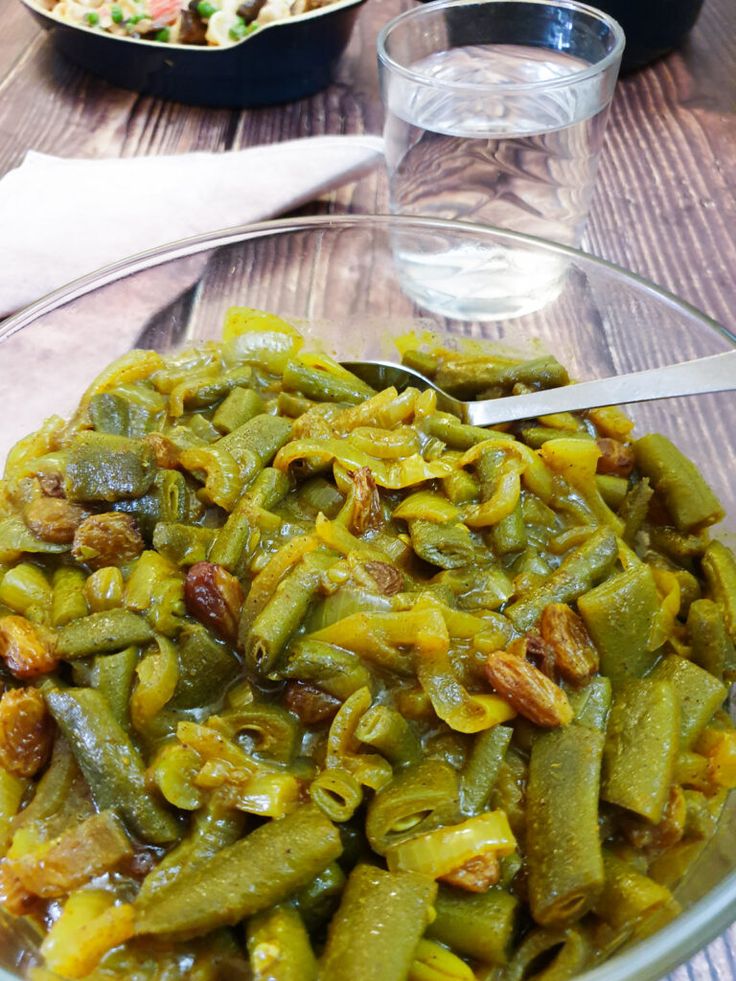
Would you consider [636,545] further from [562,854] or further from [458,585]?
[562,854]

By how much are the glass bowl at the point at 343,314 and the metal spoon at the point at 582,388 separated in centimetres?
15

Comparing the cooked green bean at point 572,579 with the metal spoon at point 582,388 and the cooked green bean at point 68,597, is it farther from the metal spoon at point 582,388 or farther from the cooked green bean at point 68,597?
the cooked green bean at point 68,597

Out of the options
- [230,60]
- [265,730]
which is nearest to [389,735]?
[265,730]

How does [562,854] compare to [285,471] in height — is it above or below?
below

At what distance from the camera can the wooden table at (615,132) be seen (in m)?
3.77

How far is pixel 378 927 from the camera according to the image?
56.1 inches

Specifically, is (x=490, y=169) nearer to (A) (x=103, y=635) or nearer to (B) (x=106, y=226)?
(B) (x=106, y=226)

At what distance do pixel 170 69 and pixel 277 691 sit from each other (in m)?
3.43

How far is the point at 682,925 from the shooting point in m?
1.37

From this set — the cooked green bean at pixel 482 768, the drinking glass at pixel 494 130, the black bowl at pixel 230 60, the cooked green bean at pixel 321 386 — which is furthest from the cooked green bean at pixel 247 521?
the black bowl at pixel 230 60

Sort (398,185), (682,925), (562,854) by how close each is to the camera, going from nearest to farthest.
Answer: (682,925) < (562,854) < (398,185)

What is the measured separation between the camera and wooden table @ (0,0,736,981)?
3771mm

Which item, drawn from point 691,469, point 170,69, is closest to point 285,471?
point 691,469

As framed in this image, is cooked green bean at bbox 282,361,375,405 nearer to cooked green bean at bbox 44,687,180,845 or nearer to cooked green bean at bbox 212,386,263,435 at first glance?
cooked green bean at bbox 212,386,263,435
